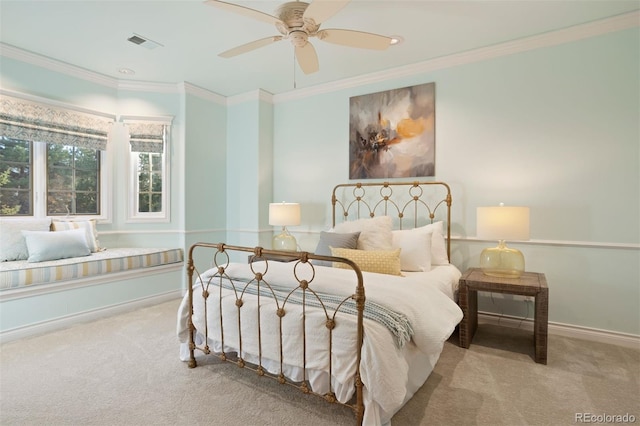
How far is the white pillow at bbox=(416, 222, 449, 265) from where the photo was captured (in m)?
3.31

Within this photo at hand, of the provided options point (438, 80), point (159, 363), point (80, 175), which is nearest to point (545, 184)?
point (438, 80)

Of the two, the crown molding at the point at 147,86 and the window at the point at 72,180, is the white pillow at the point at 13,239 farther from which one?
the crown molding at the point at 147,86

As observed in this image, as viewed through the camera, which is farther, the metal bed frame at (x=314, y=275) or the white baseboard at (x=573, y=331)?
the white baseboard at (x=573, y=331)

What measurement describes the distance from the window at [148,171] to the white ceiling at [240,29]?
72 centimetres

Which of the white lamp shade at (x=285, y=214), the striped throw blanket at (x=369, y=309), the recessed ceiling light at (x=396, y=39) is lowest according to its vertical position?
the striped throw blanket at (x=369, y=309)

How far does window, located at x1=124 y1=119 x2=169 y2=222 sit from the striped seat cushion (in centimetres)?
56

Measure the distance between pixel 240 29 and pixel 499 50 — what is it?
2535 millimetres

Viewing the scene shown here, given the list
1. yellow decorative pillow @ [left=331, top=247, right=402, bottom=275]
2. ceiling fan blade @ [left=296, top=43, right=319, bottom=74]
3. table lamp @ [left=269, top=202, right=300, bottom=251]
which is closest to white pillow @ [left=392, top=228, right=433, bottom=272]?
yellow decorative pillow @ [left=331, top=247, right=402, bottom=275]

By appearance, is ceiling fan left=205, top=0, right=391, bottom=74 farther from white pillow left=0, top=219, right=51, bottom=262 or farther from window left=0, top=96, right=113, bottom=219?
white pillow left=0, top=219, right=51, bottom=262

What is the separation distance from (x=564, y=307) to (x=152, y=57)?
16.0 ft

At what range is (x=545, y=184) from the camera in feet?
10.4

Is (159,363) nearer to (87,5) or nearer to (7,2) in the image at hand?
(87,5)

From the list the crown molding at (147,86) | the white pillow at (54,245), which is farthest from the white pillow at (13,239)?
the crown molding at (147,86)

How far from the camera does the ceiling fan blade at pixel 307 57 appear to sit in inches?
98.0
